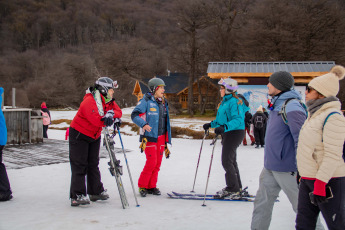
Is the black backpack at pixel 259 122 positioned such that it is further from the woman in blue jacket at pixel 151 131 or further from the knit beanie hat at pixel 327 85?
the knit beanie hat at pixel 327 85

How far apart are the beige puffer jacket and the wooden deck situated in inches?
265

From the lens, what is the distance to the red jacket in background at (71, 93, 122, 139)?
4.87m

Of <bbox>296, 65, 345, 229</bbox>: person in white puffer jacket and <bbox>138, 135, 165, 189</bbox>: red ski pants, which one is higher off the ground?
<bbox>296, 65, 345, 229</bbox>: person in white puffer jacket

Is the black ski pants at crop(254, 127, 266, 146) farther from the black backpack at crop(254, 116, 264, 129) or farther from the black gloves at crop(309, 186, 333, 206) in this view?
the black gloves at crop(309, 186, 333, 206)

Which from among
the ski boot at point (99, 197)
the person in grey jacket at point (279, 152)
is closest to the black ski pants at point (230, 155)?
the person in grey jacket at point (279, 152)

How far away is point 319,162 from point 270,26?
36.5m

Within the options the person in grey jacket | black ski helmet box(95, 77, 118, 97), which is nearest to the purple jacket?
the person in grey jacket

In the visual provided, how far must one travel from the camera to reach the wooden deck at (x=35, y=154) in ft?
27.5

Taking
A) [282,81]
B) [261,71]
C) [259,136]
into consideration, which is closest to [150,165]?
[282,81]

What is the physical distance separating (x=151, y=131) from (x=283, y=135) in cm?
257

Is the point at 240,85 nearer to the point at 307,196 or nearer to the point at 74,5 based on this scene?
the point at 307,196

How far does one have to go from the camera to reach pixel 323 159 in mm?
2779

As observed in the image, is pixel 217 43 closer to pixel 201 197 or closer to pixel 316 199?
pixel 201 197

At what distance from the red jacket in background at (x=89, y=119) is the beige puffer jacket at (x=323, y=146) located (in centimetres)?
285
